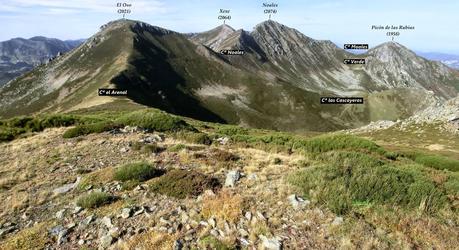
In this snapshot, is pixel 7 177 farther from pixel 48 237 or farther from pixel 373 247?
pixel 373 247

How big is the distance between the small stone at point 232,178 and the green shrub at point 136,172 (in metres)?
3.45

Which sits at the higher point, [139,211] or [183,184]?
[183,184]

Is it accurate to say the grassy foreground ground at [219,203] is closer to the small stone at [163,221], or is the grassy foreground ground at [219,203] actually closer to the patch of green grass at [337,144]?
the small stone at [163,221]

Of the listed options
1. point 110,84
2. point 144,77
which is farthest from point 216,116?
point 110,84

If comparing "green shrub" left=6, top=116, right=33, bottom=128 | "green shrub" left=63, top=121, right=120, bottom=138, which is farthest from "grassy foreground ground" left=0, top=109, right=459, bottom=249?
"green shrub" left=6, top=116, right=33, bottom=128

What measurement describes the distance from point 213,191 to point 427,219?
A: 24.9 feet

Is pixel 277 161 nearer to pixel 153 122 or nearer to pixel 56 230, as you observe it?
pixel 56 230

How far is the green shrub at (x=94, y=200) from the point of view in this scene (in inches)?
580

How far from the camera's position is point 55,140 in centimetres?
2794

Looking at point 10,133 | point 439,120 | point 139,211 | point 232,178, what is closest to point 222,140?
point 232,178

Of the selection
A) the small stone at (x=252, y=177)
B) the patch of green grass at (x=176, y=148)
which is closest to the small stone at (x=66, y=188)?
the patch of green grass at (x=176, y=148)

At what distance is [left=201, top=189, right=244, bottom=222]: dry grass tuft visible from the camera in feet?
41.5

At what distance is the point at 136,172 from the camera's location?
17.3m

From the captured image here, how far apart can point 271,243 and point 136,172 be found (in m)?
8.28
